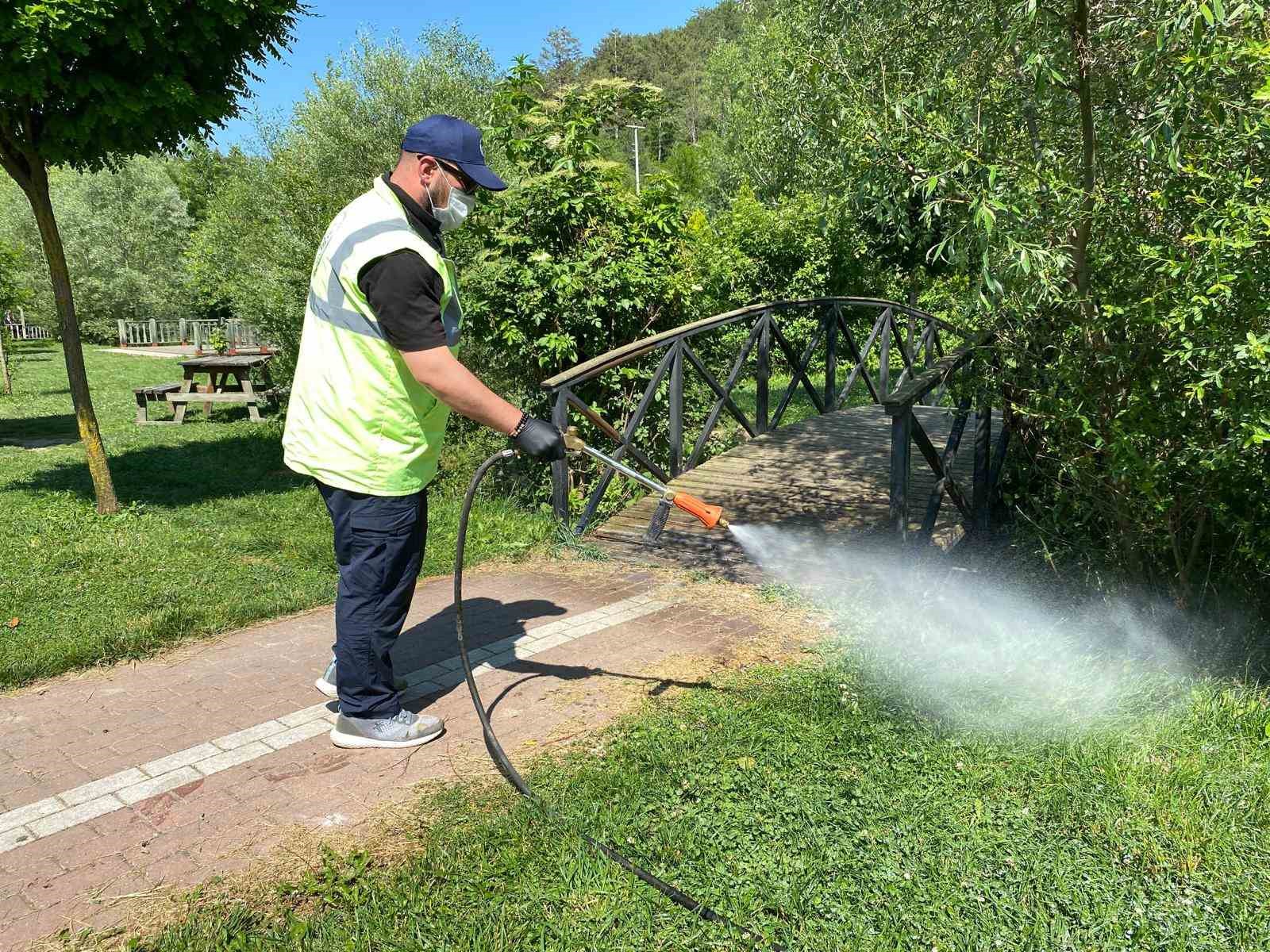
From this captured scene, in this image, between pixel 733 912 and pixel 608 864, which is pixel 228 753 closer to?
pixel 608 864

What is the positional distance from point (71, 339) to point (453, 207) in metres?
4.82

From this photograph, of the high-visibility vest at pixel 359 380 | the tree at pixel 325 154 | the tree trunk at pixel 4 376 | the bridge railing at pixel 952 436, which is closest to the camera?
the high-visibility vest at pixel 359 380

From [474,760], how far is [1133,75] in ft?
12.1

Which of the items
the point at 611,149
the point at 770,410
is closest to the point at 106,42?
the point at 611,149

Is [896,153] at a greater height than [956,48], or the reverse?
[956,48]

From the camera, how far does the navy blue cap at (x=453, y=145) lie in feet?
10.9

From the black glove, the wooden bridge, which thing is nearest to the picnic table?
the wooden bridge

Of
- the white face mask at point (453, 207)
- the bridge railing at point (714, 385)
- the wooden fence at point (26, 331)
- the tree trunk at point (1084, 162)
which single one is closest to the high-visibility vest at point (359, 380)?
the white face mask at point (453, 207)

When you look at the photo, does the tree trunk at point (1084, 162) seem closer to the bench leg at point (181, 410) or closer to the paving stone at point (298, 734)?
the paving stone at point (298, 734)

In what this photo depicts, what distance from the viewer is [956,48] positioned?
5.00m

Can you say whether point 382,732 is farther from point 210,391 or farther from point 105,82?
point 210,391

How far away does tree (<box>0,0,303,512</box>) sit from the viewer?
5871mm

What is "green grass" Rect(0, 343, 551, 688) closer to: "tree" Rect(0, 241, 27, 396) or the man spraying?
the man spraying

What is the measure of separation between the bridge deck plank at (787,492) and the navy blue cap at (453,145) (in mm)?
3030
